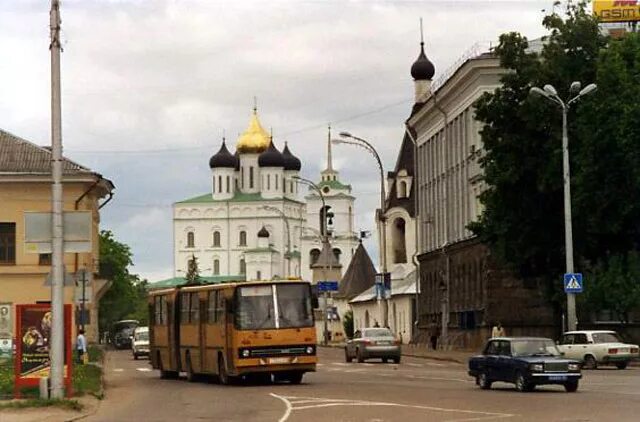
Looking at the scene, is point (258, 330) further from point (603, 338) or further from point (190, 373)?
point (603, 338)

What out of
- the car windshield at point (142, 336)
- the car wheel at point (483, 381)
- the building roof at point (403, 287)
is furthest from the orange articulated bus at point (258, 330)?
the building roof at point (403, 287)

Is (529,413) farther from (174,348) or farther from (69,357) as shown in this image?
(174,348)

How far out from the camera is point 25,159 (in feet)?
230

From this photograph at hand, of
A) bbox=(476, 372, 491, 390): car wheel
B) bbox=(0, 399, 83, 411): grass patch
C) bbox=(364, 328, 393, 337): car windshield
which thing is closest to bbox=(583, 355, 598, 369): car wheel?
bbox=(476, 372, 491, 390): car wheel

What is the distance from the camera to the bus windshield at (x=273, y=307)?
36594 mm

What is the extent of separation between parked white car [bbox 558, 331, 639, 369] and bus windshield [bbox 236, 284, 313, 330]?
37.4 feet

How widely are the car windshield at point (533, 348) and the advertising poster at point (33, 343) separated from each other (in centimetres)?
967

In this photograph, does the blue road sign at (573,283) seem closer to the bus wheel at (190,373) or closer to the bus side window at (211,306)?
the bus wheel at (190,373)

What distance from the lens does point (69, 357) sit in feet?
99.3

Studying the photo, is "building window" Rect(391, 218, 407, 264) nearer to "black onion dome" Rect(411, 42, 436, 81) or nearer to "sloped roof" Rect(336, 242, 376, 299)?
"black onion dome" Rect(411, 42, 436, 81)

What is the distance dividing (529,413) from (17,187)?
156 ft

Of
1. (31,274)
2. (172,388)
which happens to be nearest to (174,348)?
(172,388)

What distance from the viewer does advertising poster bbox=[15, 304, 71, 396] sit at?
29.8 m

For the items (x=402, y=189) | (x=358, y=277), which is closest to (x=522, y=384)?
(x=402, y=189)
